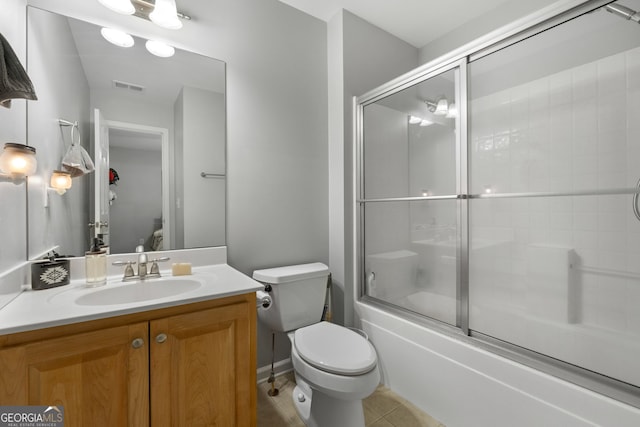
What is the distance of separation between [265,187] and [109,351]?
116 cm

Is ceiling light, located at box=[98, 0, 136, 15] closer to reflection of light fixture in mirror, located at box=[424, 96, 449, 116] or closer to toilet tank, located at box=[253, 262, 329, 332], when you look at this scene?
toilet tank, located at box=[253, 262, 329, 332]

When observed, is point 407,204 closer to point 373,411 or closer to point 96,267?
point 373,411

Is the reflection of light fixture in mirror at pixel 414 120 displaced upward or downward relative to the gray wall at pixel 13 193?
upward

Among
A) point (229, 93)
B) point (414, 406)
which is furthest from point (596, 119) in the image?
point (229, 93)

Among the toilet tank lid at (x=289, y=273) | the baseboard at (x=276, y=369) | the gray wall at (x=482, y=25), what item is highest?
the gray wall at (x=482, y=25)

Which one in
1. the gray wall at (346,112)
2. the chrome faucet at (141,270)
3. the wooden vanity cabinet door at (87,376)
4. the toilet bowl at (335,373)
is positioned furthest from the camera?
the gray wall at (346,112)

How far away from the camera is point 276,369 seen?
73.4 inches

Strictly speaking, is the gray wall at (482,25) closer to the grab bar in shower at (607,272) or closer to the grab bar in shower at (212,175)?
the grab bar in shower at (607,272)

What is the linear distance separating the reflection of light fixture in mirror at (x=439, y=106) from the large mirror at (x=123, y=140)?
1345 millimetres

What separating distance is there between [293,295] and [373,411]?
2.56 ft

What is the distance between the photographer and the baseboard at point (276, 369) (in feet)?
5.95

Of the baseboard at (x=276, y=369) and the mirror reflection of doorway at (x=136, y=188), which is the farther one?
the baseboard at (x=276, y=369)

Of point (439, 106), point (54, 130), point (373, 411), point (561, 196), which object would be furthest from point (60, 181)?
point (561, 196)

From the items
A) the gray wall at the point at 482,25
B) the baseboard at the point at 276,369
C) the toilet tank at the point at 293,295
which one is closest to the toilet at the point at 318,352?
the toilet tank at the point at 293,295
